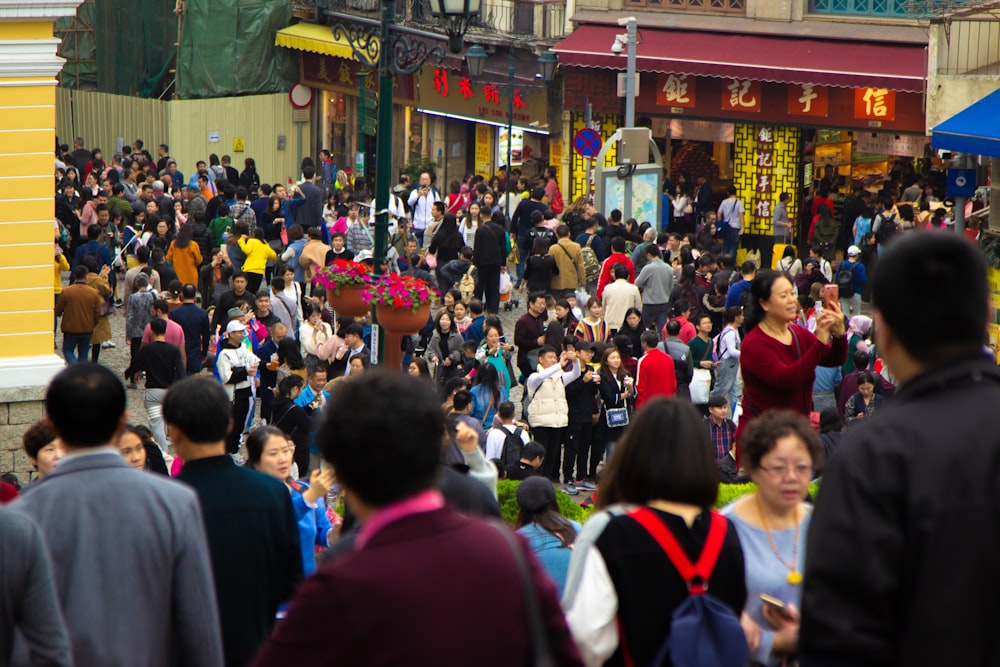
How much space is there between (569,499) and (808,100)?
19053 millimetres

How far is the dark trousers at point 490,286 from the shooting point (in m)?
20.6

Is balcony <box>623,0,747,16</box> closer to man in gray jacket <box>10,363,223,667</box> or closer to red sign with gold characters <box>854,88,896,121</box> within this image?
red sign with gold characters <box>854,88,896,121</box>

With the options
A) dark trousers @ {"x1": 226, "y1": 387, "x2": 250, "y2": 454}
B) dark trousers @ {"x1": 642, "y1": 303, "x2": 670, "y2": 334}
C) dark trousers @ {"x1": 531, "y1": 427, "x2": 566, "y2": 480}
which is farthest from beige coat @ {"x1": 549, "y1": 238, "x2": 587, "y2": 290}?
dark trousers @ {"x1": 226, "y1": 387, "x2": 250, "y2": 454}

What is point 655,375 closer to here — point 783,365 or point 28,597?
point 783,365

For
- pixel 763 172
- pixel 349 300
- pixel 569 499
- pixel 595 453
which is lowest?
pixel 595 453

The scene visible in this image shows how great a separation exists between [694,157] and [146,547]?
2607cm

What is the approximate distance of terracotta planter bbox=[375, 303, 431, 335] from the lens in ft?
40.1

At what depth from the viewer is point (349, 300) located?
12.8 m

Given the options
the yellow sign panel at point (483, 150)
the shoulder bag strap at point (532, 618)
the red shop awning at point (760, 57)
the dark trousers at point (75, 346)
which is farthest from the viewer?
the yellow sign panel at point (483, 150)

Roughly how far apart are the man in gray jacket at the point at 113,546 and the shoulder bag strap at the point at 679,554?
1201mm

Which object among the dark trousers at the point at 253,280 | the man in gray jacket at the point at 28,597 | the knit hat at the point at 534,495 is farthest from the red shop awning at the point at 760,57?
the man in gray jacket at the point at 28,597

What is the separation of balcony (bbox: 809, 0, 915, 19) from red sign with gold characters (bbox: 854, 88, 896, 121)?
1.50 metres

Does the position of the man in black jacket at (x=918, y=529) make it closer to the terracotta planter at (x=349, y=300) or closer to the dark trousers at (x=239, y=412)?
the terracotta planter at (x=349, y=300)

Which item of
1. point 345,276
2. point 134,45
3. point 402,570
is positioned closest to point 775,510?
point 402,570
